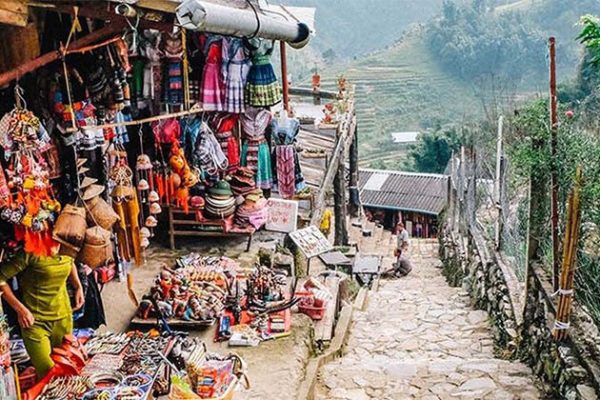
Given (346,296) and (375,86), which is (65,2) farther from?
(375,86)

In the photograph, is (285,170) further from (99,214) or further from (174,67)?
(99,214)

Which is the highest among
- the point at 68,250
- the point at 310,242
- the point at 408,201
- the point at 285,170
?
the point at 285,170

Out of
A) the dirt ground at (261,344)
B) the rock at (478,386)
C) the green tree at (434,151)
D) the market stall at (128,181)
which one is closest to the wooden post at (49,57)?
the market stall at (128,181)

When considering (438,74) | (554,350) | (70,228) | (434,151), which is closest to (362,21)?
(438,74)

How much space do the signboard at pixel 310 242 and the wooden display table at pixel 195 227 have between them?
725mm

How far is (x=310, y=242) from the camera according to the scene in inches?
385

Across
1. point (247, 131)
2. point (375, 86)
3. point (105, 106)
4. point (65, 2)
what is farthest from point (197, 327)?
point (375, 86)

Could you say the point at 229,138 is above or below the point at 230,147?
above

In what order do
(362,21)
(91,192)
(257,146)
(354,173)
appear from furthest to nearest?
(362,21) → (354,173) → (257,146) → (91,192)

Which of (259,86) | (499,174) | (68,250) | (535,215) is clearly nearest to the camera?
(68,250)

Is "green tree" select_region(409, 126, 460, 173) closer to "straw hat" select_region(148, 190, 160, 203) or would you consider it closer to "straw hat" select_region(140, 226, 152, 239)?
"straw hat" select_region(148, 190, 160, 203)

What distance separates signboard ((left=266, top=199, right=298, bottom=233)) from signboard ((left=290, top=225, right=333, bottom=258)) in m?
0.14

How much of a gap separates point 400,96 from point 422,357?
44.4 metres

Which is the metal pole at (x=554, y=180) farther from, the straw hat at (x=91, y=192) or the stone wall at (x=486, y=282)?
the straw hat at (x=91, y=192)
